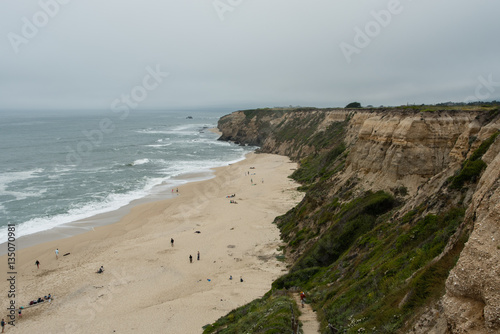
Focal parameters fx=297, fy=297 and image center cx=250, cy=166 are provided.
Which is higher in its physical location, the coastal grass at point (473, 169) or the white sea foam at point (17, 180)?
the coastal grass at point (473, 169)

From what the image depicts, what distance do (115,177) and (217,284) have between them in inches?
1378

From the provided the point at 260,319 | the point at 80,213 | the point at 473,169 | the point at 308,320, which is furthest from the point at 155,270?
the point at 473,169

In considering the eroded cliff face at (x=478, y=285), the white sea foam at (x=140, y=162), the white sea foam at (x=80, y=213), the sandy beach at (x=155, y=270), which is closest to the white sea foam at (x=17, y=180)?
the white sea foam at (x=80, y=213)

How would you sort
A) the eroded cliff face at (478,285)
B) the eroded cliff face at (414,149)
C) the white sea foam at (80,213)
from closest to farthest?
the eroded cliff face at (478,285)
the eroded cliff face at (414,149)
the white sea foam at (80,213)

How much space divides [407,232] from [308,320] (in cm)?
509

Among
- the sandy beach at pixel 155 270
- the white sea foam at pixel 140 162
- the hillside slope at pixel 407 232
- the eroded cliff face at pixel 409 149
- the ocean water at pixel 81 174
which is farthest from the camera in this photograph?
the white sea foam at pixel 140 162

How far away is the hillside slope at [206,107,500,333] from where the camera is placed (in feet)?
15.5

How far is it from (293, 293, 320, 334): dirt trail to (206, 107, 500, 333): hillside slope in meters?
0.31

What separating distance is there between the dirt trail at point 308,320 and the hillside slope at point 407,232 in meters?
0.31


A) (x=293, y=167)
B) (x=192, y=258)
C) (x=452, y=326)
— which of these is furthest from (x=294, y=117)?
(x=452, y=326)

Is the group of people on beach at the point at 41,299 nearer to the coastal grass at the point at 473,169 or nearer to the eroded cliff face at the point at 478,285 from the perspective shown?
the eroded cliff face at the point at 478,285

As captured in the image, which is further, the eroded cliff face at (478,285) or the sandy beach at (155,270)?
the sandy beach at (155,270)

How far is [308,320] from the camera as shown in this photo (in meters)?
10.6

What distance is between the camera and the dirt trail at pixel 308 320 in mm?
9804
